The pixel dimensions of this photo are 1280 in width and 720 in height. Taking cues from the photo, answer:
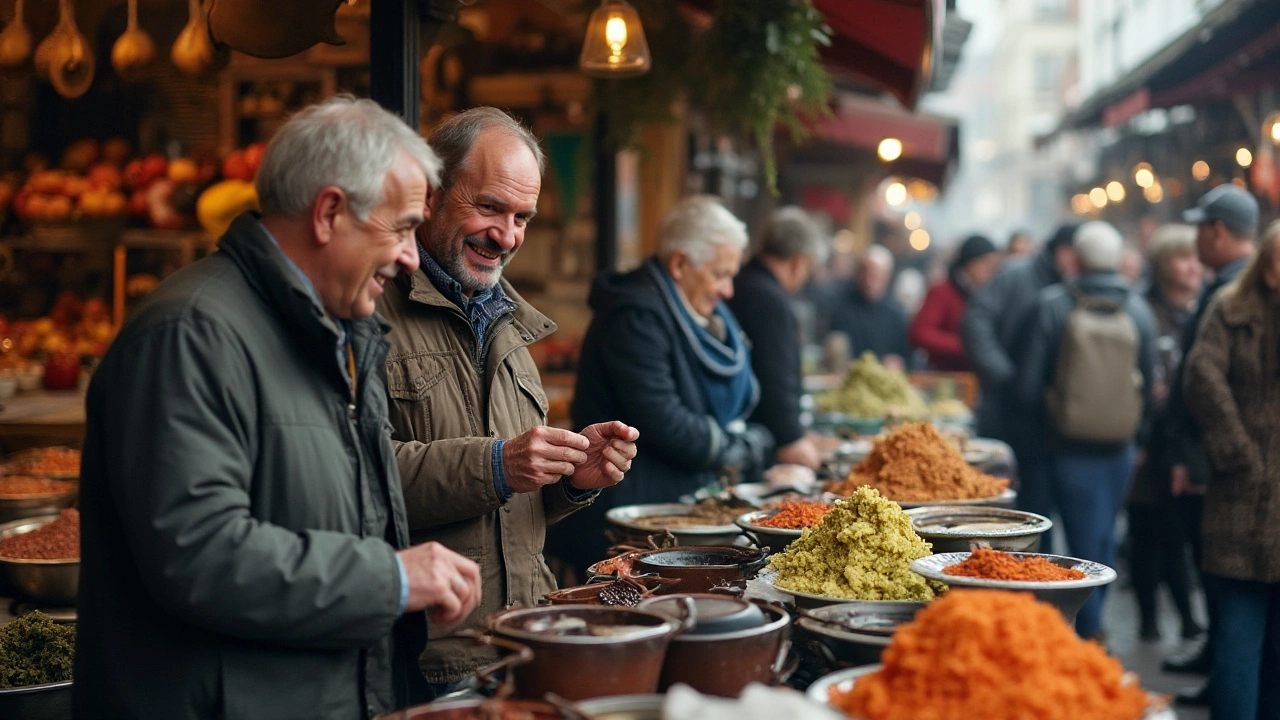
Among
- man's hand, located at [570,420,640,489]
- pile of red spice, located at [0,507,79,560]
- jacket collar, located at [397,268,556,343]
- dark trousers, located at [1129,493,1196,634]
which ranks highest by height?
jacket collar, located at [397,268,556,343]

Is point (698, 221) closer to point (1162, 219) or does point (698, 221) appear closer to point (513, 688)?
point (513, 688)

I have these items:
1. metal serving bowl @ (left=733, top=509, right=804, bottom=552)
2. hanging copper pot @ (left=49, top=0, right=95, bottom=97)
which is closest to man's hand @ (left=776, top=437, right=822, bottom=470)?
metal serving bowl @ (left=733, top=509, right=804, bottom=552)

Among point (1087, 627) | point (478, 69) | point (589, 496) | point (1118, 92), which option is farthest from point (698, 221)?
point (1118, 92)

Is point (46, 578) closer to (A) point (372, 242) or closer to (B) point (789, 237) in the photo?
(A) point (372, 242)

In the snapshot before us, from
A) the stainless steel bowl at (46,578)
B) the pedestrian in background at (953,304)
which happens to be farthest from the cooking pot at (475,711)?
the pedestrian in background at (953,304)

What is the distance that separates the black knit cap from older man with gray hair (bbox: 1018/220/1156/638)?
→ 10.4 feet

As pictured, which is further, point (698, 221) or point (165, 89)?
point (165, 89)

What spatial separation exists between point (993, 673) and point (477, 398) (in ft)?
5.28

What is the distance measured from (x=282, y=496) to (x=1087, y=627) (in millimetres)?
5620

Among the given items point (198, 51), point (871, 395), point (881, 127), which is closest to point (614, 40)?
point (198, 51)

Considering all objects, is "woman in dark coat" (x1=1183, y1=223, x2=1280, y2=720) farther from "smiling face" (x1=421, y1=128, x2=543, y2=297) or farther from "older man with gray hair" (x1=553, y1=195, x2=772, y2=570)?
"smiling face" (x1=421, y1=128, x2=543, y2=297)

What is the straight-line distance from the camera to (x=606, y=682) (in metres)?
2.05

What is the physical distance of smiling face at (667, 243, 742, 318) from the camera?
4.92m

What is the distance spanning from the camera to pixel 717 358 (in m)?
4.97
